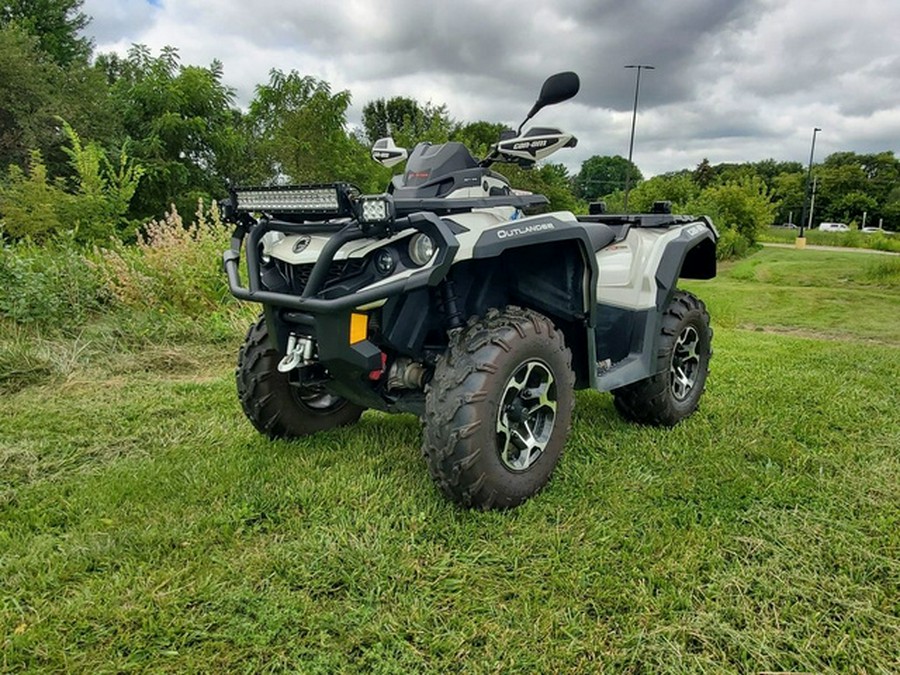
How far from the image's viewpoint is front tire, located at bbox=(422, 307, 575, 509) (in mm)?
2141

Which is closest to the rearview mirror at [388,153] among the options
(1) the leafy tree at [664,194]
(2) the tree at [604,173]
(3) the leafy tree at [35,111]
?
(3) the leafy tree at [35,111]

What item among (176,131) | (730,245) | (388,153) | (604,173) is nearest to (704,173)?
(604,173)

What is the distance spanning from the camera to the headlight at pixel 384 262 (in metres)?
2.16

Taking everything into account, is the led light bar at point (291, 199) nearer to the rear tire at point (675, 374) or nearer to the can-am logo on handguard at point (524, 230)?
→ the can-am logo on handguard at point (524, 230)

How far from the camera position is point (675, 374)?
348 centimetres

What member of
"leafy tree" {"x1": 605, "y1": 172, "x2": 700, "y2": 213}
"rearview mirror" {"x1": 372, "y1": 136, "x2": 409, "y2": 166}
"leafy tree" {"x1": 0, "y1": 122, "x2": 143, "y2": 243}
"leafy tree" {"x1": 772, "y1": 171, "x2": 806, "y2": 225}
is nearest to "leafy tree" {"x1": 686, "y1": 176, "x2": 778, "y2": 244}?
"leafy tree" {"x1": 605, "y1": 172, "x2": 700, "y2": 213}

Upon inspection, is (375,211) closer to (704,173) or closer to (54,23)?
(54,23)

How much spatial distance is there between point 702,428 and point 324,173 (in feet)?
43.4

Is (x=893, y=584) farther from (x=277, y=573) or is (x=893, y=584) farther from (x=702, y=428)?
(x=277, y=573)

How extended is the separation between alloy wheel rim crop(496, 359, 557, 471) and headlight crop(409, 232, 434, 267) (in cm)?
57

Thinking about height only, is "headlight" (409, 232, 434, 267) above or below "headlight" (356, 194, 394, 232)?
below

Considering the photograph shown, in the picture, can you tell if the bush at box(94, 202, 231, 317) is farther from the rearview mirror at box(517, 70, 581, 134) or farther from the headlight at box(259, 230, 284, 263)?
the rearview mirror at box(517, 70, 581, 134)

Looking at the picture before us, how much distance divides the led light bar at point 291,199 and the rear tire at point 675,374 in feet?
6.51

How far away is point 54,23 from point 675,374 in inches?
1337
